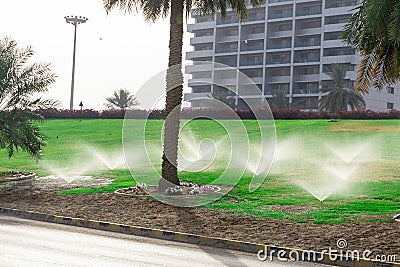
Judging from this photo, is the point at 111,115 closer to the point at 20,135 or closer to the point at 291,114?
the point at 291,114

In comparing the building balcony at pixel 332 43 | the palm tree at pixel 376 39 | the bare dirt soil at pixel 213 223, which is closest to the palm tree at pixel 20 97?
the bare dirt soil at pixel 213 223

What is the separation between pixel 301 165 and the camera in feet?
91.5

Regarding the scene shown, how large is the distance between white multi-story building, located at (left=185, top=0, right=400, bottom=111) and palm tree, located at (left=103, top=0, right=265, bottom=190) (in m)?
72.3

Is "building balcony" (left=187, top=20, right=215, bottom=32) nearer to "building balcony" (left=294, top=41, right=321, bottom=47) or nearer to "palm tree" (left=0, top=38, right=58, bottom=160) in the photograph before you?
"building balcony" (left=294, top=41, right=321, bottom=47)

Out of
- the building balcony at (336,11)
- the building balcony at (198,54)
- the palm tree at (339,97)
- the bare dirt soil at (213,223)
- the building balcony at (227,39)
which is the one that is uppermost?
the building balcony at (336,11)

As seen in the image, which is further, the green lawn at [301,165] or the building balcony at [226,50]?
the building balcony at [226,50]

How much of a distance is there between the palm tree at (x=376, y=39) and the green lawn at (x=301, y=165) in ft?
11.5

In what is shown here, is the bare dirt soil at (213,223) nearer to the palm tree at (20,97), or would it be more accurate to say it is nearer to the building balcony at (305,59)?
the palm tree at (20,97)

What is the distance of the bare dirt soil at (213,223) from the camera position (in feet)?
41.0

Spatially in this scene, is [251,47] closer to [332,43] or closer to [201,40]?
[201,40]

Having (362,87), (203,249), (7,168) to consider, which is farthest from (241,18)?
(7,168)

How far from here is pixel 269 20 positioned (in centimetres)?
10350

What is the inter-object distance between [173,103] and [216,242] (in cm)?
815

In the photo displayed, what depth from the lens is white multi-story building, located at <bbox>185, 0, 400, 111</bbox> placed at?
94938 millimetres
